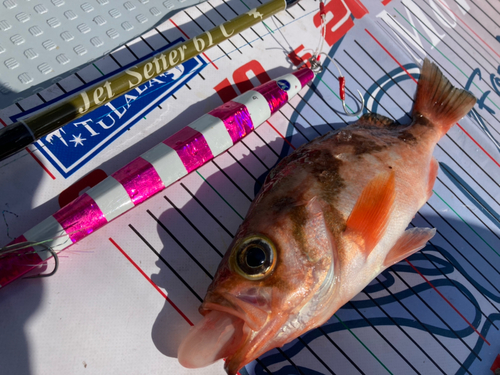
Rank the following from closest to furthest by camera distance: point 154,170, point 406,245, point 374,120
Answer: point 154,170, point 406,245, point 374,120

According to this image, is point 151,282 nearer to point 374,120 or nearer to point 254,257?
point 254,257

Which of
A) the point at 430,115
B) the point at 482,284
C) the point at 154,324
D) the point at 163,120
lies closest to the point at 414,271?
the point at 482,284

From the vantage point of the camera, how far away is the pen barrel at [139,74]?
1703 mm

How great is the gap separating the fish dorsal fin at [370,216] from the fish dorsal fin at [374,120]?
2.37ft

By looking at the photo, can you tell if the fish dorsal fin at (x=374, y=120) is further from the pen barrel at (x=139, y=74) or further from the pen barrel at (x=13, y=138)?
the pen barrel at (x=13, y=138)

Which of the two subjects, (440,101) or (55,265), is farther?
(440,101)

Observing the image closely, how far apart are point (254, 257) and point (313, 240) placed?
10.9 inches

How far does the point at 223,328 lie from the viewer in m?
1.40

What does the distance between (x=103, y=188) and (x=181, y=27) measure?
1.23 meters

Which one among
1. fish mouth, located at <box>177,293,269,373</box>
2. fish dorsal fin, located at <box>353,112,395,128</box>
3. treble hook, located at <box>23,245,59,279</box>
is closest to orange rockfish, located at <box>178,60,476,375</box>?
fish mouth, located at <box>177,293,269,373</box>

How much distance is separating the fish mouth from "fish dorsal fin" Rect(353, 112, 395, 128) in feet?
4.82

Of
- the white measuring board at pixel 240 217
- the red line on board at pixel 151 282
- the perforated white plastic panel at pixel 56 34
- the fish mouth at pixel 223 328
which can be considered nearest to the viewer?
the fish mouth at pixel 223 328

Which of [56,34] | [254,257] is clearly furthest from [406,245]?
[56,34]

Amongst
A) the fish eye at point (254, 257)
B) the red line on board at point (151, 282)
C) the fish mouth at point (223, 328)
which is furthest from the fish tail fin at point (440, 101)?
the red line on board at point (151, 282)
